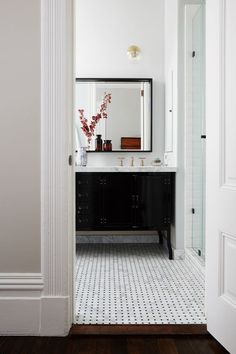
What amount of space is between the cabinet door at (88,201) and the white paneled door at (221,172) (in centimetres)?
174

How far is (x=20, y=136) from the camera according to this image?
193 centimetres

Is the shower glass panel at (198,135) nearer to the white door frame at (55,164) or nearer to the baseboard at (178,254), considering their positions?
the baseboard at (178,254)

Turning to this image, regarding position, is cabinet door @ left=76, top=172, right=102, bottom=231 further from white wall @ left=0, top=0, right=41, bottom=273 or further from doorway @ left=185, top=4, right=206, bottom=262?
white wall @ left=0, top=0, right=41, bottom=273

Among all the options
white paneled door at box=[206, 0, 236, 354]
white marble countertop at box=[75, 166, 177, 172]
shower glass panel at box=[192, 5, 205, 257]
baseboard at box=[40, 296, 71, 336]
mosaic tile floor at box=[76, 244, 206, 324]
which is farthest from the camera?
white marble countertop at box=[75, 166, 177, 172]

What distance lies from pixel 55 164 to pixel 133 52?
8.89ft

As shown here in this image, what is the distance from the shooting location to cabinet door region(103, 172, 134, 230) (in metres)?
3.56

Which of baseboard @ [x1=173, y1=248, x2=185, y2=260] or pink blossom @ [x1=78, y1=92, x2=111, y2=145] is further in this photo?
pink blossom @ [x1=78, y1=92, x2=111, y2=145]

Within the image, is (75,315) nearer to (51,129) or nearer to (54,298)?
(54,298)

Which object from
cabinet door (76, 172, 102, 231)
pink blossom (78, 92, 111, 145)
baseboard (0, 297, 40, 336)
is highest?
pink blossom (78, 92, 111, 145)

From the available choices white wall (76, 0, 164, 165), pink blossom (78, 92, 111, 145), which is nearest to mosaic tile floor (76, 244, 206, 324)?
white wall (76, 0, 164, 165)

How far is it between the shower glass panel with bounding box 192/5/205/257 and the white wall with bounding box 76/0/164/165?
86 centimetres

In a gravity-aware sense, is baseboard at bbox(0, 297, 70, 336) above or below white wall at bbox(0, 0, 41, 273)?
below

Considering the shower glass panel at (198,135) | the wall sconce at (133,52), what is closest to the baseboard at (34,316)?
the shower glass panel at (198,135)

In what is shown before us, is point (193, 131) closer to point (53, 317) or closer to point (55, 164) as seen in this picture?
point (55, 164)
